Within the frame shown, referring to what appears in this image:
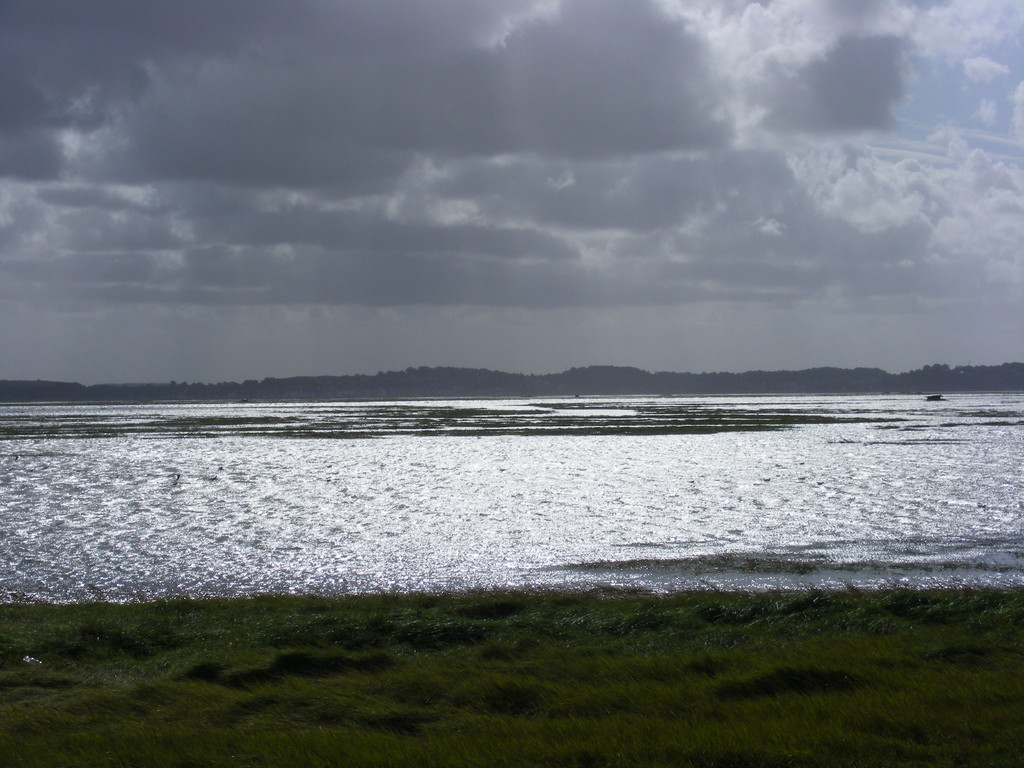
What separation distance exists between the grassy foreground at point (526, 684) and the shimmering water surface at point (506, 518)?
13.8 feet

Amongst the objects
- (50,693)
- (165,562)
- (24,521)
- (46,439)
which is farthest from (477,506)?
(46,439)

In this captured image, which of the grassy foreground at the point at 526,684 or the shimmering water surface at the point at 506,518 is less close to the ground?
the grassy foreground at the point at 526,684

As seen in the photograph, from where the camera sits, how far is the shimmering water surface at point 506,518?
20.6 metres

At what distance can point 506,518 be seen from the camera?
29.8 metres

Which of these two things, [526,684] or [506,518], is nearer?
[526,684]

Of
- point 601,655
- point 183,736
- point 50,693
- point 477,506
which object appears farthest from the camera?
point 477,506

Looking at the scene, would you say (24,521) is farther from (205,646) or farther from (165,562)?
(205,646)

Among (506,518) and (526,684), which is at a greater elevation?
(526,684)

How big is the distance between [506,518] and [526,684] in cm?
1895

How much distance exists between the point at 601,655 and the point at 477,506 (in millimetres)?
20402

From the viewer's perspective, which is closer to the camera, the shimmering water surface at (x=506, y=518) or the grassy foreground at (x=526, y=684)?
the grassy foreground at (x=526, y=684)

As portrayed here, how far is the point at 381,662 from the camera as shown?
1247 cm

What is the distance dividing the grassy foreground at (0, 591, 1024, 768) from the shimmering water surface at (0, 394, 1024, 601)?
4.21 meters

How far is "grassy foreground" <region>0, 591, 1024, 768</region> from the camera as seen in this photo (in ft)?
28.8
